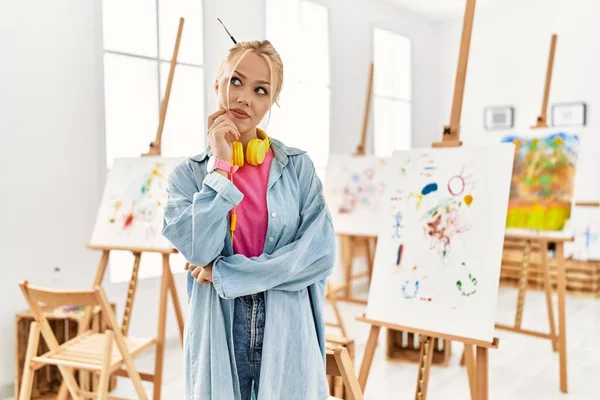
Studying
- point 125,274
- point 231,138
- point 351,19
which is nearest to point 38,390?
point 125,274

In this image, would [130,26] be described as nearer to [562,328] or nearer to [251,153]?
[251,153]

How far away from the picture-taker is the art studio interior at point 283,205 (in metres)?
1.29

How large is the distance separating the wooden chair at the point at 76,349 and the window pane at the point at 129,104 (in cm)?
134

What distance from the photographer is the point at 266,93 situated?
4.35ft

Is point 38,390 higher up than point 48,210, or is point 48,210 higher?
point 48,210

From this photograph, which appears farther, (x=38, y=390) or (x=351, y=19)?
(x=351, y=19)

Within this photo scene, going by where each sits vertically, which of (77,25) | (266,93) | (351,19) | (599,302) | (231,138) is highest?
(351,19)

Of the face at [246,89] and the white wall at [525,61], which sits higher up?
the white wall at [525,61]

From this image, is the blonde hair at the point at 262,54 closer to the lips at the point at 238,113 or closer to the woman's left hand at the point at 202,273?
the lips at the point at 238,113

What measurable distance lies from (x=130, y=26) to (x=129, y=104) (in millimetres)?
455

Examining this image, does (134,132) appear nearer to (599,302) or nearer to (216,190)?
(216,190)

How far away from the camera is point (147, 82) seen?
3602 millimetres

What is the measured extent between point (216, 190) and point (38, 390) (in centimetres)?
217

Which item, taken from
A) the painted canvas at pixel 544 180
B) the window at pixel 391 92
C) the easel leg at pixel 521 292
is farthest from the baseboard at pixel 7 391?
the window at pixel 391 92
